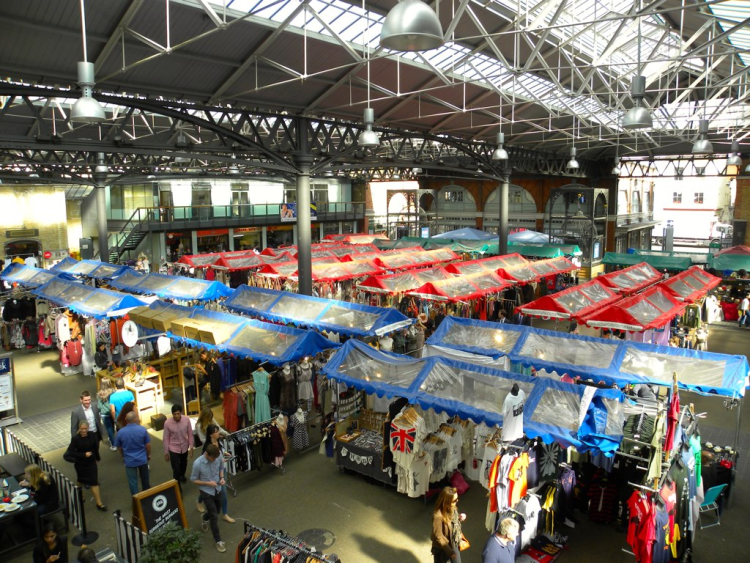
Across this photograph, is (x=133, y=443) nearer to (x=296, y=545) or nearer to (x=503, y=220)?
(x=296, y=545)

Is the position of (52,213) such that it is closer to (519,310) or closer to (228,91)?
(228,91)

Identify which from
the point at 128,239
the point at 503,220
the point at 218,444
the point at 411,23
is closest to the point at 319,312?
the point at 218,444

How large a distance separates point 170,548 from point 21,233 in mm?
30491

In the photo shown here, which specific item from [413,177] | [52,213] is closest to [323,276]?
[52,213]

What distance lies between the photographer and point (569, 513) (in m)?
6.48

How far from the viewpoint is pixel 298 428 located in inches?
334

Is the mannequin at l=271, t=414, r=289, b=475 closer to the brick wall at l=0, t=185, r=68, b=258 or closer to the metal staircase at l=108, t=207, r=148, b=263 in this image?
the metal staircase at l=108, t=207, r=148, b=263

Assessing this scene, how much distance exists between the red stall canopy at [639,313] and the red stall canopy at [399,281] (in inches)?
207

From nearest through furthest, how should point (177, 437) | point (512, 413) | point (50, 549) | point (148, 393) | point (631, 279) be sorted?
1. point (50, 549)
2. point (512, 413)
3. point (177, 437)
4. point (148, 393)
5. point (631, 279)

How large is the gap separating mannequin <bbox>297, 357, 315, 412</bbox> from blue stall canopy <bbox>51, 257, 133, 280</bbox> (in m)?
10.3

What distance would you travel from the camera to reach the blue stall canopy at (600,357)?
7.71m

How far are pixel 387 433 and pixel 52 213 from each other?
29.9m

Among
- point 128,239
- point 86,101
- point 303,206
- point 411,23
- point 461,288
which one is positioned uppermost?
point 411,23

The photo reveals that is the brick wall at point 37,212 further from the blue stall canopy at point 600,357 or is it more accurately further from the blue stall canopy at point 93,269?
the blue stall canopy at point 600,357
